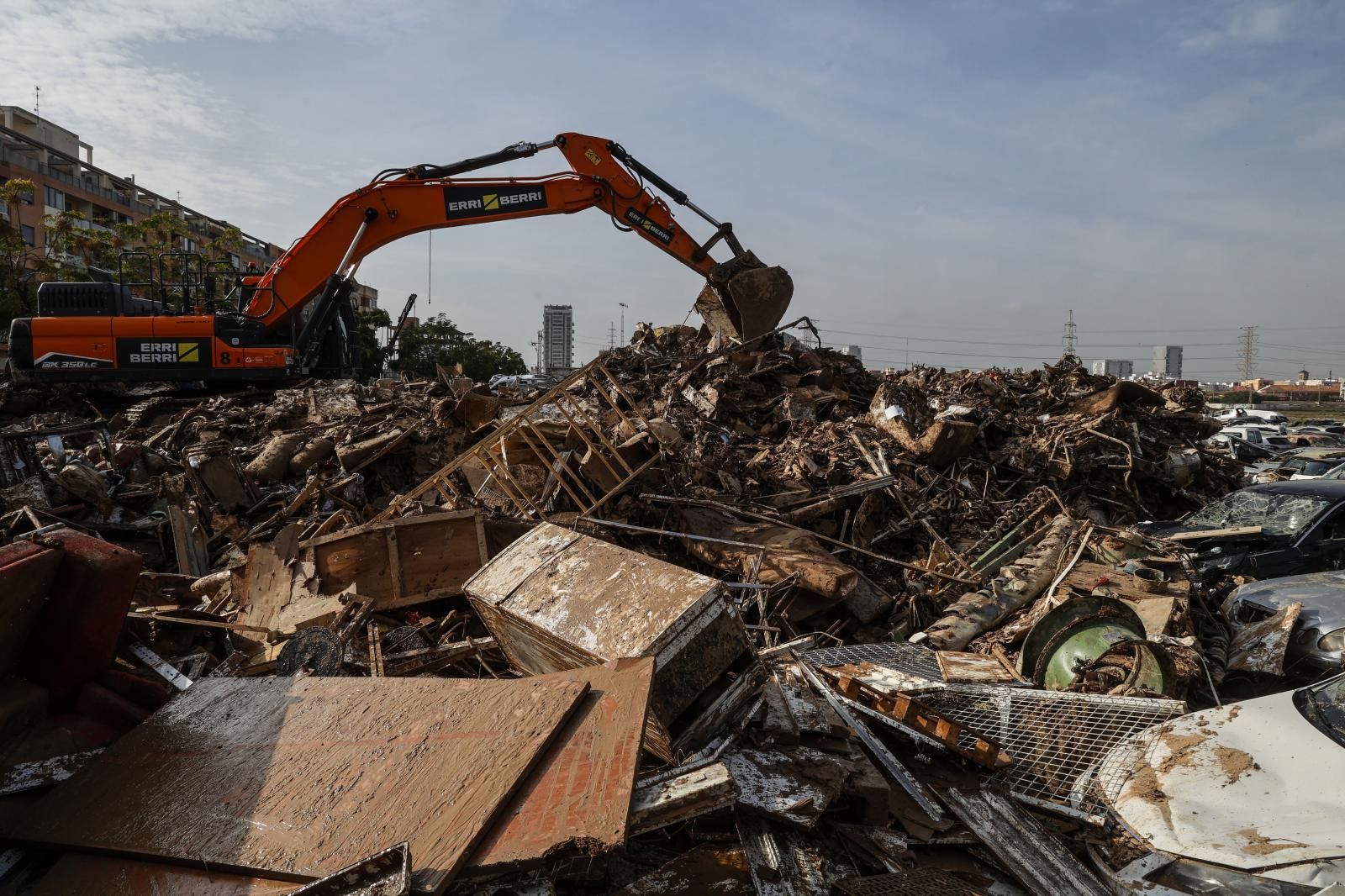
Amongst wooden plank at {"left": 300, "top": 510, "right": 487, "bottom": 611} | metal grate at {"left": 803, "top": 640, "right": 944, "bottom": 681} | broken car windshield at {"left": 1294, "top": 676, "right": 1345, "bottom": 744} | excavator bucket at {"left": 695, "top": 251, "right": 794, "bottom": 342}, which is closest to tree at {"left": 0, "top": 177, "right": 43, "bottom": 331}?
excavator bucket at {"left": 695, "top": 251, "right": 794, "bottom": 342}

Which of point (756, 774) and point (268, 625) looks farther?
point (268, 625)

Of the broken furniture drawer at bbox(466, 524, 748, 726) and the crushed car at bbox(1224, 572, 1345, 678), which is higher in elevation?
the broken furniture drawer at bbox(466, 524, 748, 726)

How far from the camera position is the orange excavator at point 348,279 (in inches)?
453

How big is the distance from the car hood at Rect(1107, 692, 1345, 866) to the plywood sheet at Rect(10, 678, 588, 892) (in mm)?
2521

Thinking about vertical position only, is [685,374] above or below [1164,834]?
above

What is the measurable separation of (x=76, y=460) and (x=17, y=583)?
7.65 metres

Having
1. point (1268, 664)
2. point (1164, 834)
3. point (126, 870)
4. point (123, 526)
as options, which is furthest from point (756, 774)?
point (123, 526)

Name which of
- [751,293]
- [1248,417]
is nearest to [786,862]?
[751,293]

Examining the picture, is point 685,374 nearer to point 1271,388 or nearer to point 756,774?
point 756,774

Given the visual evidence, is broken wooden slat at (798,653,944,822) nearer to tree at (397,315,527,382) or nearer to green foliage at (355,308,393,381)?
green foliage at (355,308,393,381)

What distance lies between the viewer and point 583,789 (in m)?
2.60

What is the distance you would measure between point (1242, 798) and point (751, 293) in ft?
29.3

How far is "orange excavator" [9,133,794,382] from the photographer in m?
11.5

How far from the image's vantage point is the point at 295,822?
8.63 feet
